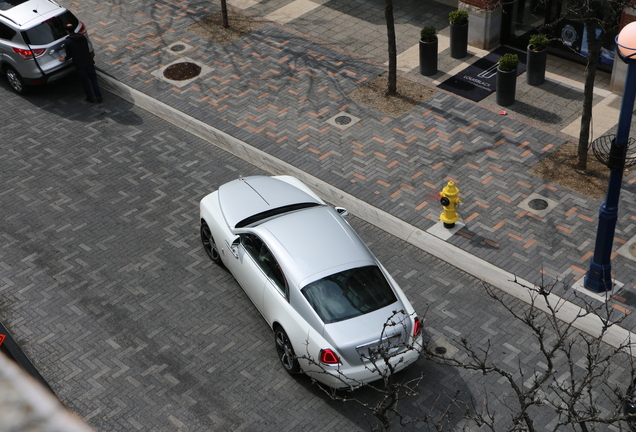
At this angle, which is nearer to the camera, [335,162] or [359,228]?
[359,228]

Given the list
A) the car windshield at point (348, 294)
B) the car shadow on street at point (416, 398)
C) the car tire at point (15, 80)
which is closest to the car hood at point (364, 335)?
the car windshield at point (348, 294)

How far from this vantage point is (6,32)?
617 inches

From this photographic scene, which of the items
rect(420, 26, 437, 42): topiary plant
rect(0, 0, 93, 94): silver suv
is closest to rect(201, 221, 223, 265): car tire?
rect(0, 0, 93, 94): silver suv

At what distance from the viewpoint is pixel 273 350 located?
998 centimetres

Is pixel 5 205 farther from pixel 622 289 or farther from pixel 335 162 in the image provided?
pixel 622 289

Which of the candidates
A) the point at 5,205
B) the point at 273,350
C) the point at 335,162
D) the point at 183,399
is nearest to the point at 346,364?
the point at 273,350

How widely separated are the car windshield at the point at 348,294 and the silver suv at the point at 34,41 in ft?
30.7

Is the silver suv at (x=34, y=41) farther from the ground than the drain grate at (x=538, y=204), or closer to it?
farther from the ground

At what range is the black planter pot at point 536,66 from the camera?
15.1 metres

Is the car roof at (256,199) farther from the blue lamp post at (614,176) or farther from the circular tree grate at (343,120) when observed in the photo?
the blue lamp post at (614,176)

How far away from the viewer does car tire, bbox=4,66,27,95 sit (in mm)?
15988

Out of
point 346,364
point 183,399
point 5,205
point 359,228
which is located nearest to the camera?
point 346,364

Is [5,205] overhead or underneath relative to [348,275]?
underneath

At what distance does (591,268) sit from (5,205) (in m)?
9.91
